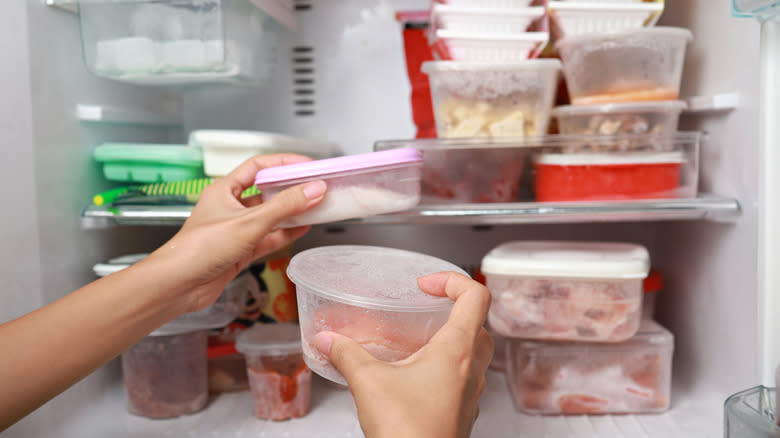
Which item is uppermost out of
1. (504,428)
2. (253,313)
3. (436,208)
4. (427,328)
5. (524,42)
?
(524,42)

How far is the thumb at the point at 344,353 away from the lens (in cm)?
63

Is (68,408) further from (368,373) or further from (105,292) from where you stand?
(368,373)

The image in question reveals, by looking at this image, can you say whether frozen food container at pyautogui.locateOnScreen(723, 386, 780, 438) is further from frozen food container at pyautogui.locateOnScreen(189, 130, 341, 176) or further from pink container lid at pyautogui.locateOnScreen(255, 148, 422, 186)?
frozen food container at pyautogui.locateOnScreen(189, 130, 341, 176)

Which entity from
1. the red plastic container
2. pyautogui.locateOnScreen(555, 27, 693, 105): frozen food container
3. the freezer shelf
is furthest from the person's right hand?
pyautogui.locateOnScreen(555, 27, 693, 105): frozen food container

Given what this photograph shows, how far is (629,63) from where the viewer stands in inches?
42.0

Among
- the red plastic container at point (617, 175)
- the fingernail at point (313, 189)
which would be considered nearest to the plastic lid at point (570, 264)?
the red plastic container at point (617, 175)

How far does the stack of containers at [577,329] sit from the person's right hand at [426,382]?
0.40 metres

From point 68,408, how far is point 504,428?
84 centimetres

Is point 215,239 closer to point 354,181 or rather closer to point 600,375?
point 354,181

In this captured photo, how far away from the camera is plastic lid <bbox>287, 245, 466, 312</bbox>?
72cm

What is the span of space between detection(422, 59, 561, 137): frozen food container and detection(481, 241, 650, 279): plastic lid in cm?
24

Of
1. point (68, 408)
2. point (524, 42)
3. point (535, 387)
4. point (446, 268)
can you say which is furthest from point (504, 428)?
point (68, 408)

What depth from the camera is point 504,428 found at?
42.8 inches

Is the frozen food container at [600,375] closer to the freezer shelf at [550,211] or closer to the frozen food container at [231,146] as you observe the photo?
the freezer shelf at [550,211]
